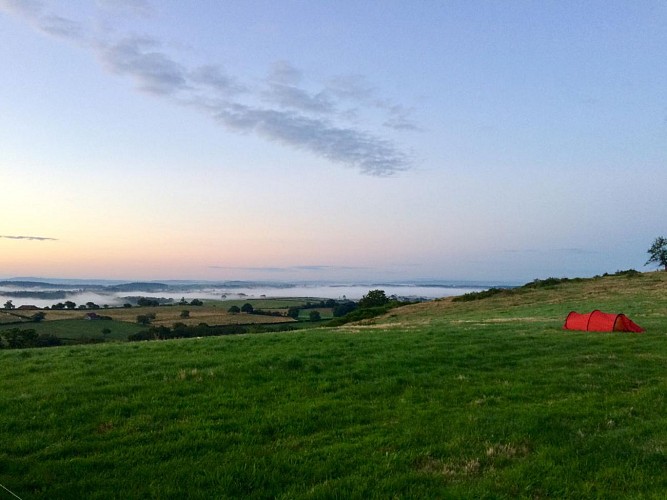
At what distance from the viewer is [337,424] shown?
31.3 feet

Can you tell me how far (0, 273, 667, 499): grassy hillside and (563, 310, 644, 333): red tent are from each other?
703 cm

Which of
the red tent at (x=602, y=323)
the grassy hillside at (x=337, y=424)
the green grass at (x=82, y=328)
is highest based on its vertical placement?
the red tent at (x=602, y=323)

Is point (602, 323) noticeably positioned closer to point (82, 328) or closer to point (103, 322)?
point (82, 328)

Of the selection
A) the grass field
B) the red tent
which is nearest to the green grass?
the grass field

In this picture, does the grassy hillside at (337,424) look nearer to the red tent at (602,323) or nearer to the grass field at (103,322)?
the red tent at (602,323)

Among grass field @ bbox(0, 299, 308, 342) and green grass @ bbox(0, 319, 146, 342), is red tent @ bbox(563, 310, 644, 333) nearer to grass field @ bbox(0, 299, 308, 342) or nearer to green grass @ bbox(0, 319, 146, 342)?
grass field @ bbox(0, 299, 308, 342)

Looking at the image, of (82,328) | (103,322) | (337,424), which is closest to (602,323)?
(337,424)

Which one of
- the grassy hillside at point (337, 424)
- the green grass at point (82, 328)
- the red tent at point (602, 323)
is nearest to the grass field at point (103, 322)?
the green grass at point (82, 328)

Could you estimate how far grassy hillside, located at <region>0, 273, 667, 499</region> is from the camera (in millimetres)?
6805

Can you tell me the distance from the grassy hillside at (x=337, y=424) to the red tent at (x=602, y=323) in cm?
703

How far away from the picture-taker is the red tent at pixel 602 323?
→ 2452cm

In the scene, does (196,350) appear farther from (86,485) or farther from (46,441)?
(86,485)

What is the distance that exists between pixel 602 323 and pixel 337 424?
21488mm

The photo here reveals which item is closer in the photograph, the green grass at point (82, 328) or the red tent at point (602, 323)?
the red tent at point (602, 323)
